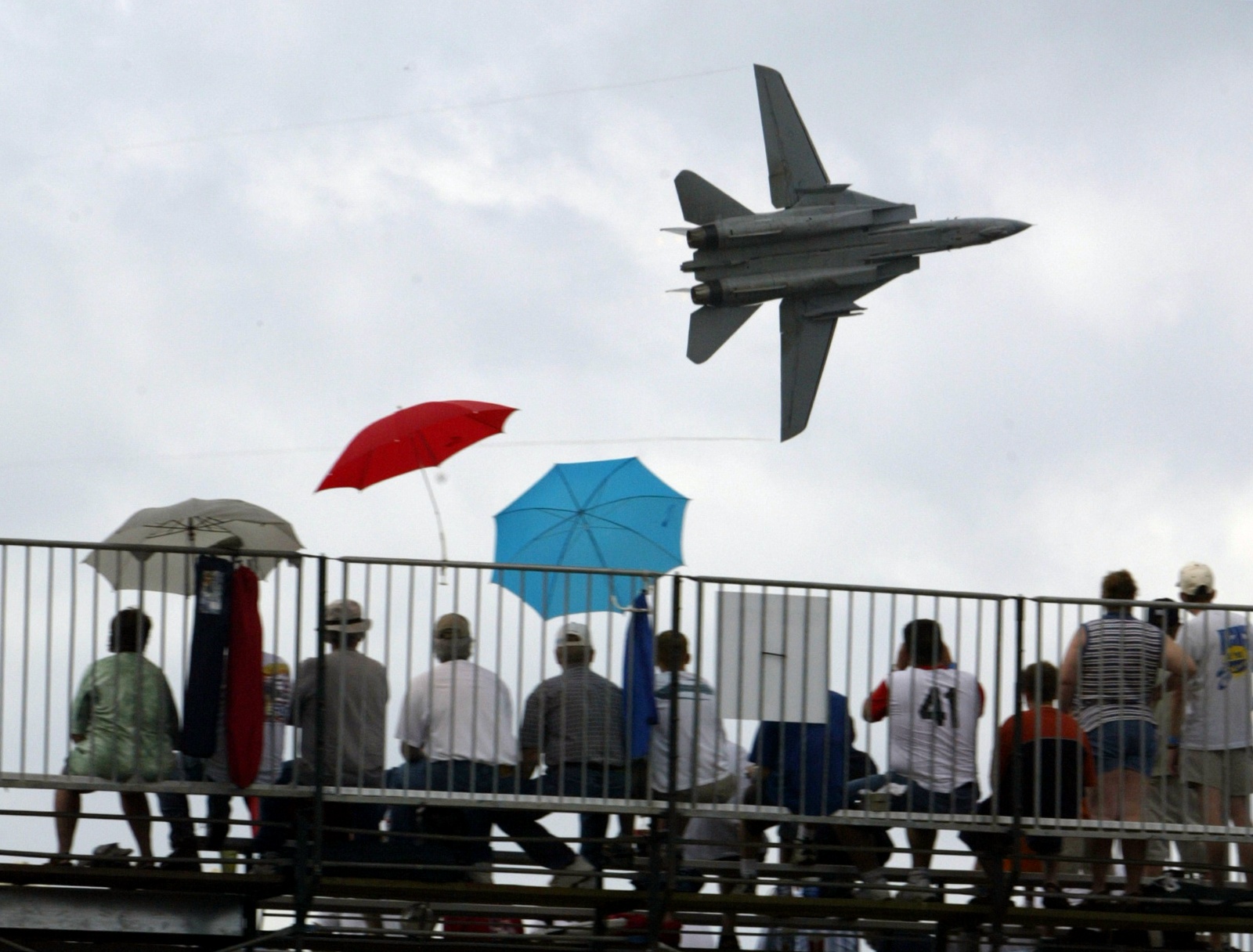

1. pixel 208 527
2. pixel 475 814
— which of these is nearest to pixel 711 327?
pixel 208 527

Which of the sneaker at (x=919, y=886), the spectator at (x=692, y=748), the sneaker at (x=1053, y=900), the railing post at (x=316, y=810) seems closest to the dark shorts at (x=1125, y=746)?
the sneaker at (x=1053, y=900)

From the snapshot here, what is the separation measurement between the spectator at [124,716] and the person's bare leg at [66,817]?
35 centimetres

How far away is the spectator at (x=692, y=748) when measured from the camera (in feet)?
30.0

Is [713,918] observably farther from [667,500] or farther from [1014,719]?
[667,500]

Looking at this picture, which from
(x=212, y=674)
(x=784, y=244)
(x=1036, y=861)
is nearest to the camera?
(x=212, y=674)

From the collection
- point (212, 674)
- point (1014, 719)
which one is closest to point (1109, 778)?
point (1014, 719)

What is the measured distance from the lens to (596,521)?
46.9 feet

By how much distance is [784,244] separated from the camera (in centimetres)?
2425

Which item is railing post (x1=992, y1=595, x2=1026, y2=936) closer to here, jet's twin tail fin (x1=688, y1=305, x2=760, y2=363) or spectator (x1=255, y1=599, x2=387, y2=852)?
spectator (x1=255, y1=599, x2=387, y2=852)

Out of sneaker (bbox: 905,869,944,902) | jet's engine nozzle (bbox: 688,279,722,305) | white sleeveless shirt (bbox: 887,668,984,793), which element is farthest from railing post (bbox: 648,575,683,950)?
jet's engine nozzle (bbox: 688,279,722,305)

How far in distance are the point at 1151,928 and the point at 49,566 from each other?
6.26 metres

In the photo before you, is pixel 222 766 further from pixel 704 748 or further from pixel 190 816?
pixel 704 748

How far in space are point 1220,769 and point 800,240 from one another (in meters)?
15.6

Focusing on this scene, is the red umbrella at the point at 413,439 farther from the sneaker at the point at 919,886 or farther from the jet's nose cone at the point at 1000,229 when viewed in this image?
the jet's nose cone at the point at 1000,229
